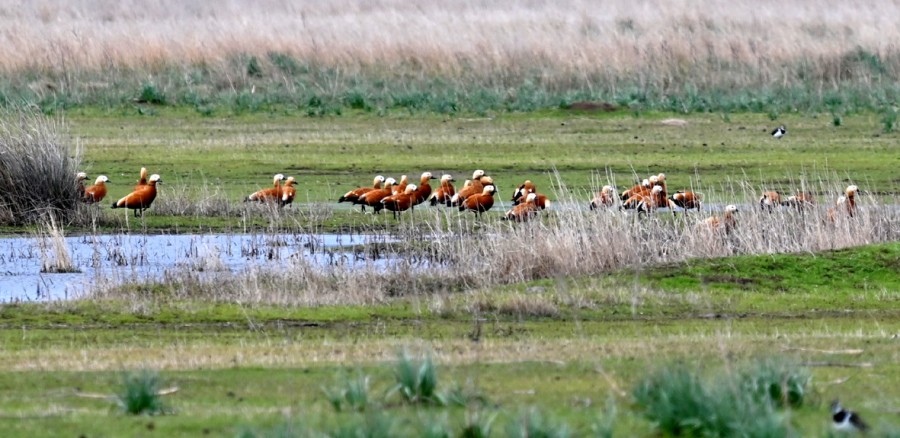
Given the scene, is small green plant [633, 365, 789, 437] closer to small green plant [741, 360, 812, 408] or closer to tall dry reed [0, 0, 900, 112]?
small green plant [741, 360, 812, 408]

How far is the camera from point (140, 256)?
62.4ft

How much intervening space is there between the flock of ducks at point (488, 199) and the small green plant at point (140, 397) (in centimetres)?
1021

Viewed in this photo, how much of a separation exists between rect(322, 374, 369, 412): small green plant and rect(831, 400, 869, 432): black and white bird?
2598 mm

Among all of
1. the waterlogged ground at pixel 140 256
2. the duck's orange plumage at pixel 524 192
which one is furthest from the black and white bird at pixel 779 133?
the waterlogged ground at pixel 140 256

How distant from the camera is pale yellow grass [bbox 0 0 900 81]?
41.8m

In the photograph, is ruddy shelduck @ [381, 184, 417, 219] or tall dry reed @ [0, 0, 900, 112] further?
tall dry reed @ [0, 0, 900, 112]

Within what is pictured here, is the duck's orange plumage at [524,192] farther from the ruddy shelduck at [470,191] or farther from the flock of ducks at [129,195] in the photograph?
the flock of ducks at [129,195]

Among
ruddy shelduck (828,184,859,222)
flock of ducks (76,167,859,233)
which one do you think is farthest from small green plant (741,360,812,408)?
ruddy shelduck (828,184,859,222)

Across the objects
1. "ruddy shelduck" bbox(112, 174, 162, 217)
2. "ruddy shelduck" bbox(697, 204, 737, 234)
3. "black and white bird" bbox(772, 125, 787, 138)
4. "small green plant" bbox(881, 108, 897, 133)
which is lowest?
"small green plant" bbox(881, 108, 897, 133)

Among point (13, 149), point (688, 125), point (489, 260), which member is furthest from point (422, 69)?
point (489, 260)

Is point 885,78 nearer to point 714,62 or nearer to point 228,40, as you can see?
point 714,62

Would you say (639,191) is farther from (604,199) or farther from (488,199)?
(488,199)

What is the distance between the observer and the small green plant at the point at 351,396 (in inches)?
342

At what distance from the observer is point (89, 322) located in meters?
13.9
